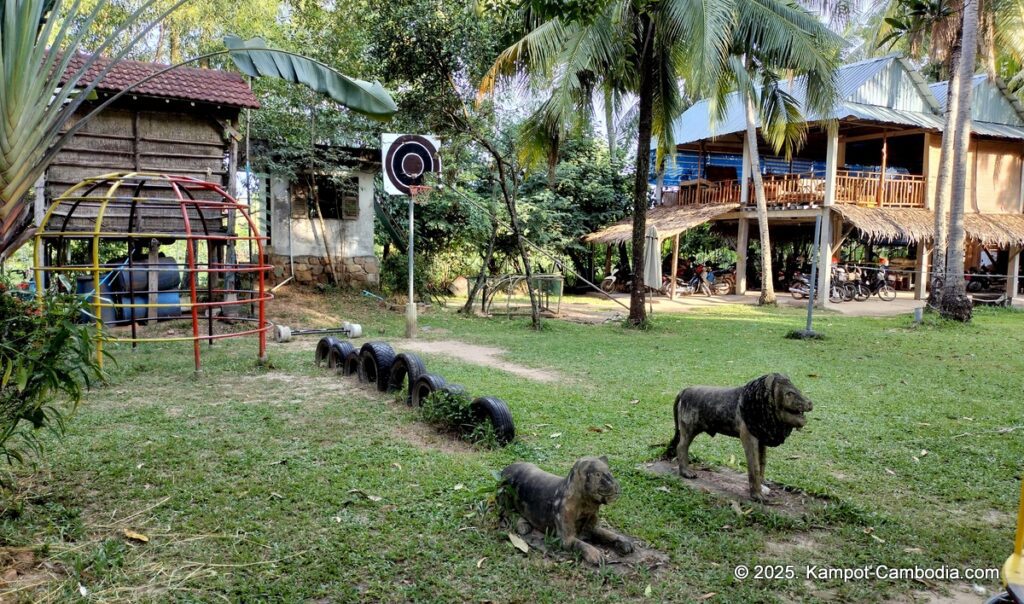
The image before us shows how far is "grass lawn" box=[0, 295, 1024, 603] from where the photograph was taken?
126 inches

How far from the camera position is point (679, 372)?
867 centimetres

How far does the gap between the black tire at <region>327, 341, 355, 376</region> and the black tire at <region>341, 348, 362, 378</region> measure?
19 millimetres

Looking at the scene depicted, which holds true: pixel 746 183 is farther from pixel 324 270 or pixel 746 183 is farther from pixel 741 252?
pixel 324 270

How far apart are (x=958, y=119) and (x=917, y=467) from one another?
12795 millimetres

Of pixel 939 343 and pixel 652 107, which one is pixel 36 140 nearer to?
pixel 652 107

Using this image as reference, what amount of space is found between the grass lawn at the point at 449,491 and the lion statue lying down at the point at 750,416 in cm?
26

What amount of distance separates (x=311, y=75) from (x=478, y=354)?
16.1 feet

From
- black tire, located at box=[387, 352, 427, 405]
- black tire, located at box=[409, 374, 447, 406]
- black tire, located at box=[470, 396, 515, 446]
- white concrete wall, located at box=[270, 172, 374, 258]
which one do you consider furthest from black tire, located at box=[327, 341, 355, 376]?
white concrete wall, located at box=[270, 172, 374, 258]

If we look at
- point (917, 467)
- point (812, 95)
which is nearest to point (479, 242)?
point (812, 95)

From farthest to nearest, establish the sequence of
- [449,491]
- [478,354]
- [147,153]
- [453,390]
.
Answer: [147,153] → [478,354] → [453,390] → [449,491]

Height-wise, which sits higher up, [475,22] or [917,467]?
→ [475,22]

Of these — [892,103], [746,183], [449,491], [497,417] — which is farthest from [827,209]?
[449,491]

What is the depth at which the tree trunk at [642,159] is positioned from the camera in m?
12.8

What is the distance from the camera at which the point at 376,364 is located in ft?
23.8
